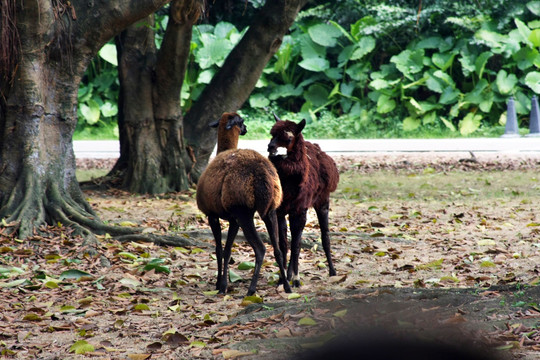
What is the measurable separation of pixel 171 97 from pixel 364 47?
1164 cm

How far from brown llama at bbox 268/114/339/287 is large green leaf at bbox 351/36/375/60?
15.5m

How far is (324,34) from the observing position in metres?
22.5

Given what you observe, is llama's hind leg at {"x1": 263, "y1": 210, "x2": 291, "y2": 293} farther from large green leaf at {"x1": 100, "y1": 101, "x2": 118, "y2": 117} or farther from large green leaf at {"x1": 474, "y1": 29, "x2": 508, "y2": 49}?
large green leaf at {"x1": 100, "y1": 101, "x2": 118, "y2": 117}

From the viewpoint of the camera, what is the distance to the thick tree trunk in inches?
439

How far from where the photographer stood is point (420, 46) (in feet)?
71.2

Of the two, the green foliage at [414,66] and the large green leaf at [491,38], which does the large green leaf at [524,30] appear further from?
the large green leaf at [491,38]

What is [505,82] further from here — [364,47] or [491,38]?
[364,47]

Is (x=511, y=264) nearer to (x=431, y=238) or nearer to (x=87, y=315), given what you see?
(x=431, y=238)

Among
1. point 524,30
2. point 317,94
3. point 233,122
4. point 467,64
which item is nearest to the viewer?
point 233,122

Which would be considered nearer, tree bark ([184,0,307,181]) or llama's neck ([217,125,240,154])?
llama's neck ([217,125,240,154])

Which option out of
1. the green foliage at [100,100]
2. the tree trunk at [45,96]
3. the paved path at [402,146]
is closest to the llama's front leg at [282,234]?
the tree trunk at [45,96]

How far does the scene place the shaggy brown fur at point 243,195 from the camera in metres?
5.63

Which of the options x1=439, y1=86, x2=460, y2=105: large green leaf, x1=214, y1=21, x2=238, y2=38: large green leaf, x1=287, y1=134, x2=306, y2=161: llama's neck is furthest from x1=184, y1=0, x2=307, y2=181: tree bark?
x1=214, y1=21, x2=238, y2=38: large green leaf

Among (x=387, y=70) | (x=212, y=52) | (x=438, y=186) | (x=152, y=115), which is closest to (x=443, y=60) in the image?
(x=387, y=70)
